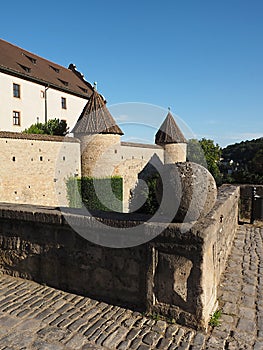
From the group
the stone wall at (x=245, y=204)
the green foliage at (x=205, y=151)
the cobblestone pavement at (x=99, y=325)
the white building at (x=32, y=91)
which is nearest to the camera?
the cobblestone pavement at (x=99, y=325)

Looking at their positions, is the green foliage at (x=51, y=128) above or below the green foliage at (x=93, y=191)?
above

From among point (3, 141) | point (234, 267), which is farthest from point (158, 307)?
point (3, 141)

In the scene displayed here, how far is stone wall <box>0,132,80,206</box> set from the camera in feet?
51.1

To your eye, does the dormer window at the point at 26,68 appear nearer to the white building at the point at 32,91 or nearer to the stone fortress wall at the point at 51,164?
the white building at the point at 32,91

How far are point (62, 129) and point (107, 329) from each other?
918 inches

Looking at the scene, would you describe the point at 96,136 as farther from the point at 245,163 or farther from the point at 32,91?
the point at 245,163

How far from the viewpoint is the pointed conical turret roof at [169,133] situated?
26.8 meters

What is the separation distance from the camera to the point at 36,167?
677 inches

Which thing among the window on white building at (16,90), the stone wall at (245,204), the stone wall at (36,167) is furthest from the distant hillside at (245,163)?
the window on white building at (16,90)

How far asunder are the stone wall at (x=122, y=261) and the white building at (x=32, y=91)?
21.6 m

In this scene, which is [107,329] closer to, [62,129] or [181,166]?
[181,166]

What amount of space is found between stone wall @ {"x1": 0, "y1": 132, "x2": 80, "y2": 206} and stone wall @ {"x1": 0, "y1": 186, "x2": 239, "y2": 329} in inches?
497

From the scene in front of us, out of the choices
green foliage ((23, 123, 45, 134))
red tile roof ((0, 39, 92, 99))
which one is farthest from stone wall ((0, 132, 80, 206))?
red tile roof ((0, 39, 92, 99))

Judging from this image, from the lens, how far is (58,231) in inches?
141
